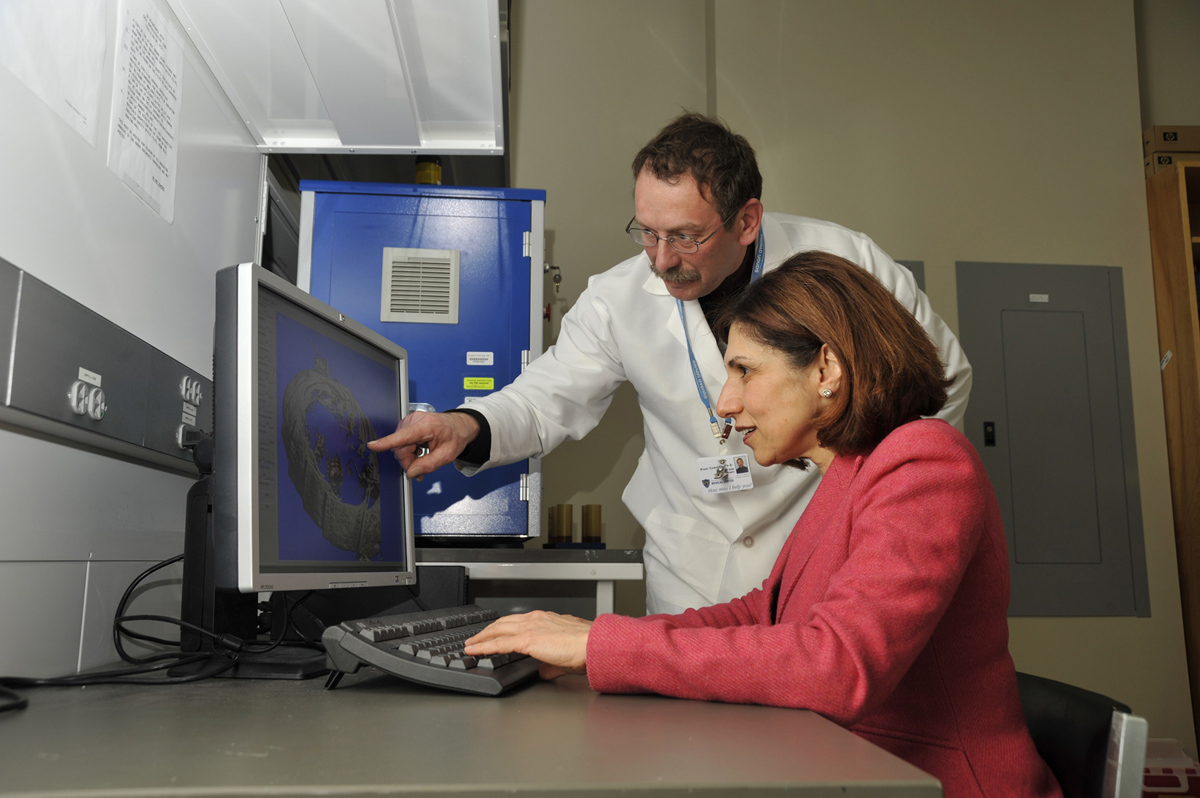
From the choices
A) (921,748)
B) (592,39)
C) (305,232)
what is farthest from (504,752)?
(592,39)

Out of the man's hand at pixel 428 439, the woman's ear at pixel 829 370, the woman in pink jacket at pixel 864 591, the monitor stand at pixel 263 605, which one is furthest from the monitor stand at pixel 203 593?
the woman's ear at pixel 829 370

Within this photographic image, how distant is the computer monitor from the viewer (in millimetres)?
848

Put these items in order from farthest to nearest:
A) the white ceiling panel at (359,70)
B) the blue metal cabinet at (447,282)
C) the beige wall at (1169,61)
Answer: the beige wall at (1169,61) < the blue metal cabinet at (447,282) < the white ceiling panel at (359,70)

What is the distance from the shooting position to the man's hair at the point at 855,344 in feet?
3.18

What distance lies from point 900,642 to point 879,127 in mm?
2779

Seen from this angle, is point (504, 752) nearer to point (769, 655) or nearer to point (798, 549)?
point (769, 655)

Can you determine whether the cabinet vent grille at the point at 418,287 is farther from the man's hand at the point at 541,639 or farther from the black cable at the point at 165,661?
the man's hand at the point at 541,639

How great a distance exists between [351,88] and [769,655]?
1.53 meters

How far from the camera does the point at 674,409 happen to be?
1776 millimetres

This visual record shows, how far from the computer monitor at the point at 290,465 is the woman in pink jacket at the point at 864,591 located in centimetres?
26

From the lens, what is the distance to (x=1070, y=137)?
3.15 m

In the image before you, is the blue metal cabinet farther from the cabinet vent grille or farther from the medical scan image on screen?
the medical scan image on screen

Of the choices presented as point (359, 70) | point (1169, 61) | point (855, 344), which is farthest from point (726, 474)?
point (1169, 61)

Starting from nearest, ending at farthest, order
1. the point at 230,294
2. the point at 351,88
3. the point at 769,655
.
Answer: the point at 769,655 → the point at 230,294 → the point at 351,88
